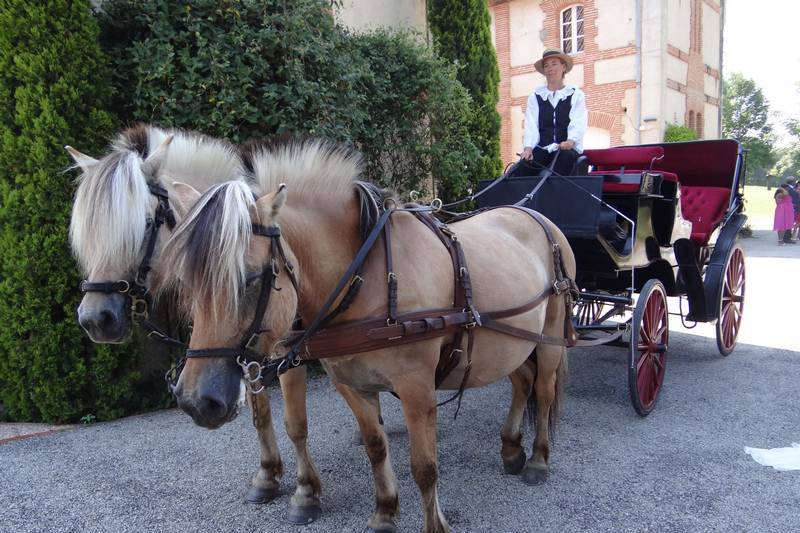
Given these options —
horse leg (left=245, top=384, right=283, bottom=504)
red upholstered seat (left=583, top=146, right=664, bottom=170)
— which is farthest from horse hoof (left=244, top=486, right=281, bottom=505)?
red upholstered seat (left=583, top=146, right=664, bottom=170)

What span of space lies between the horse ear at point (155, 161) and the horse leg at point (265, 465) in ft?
4.31

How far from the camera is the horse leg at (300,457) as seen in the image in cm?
282

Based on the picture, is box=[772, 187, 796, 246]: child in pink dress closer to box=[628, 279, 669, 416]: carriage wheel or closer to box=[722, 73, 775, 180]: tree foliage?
box=[628, 279, 669, 416]: carriage wheel

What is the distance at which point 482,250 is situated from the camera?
9.05 ft

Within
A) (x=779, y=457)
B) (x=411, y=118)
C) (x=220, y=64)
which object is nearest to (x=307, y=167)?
(x=220, y=64)

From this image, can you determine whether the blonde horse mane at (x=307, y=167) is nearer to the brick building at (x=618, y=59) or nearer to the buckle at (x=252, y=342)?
the buckle at (x=252, y=342)

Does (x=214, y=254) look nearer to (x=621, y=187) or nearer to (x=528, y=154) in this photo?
(x=528, y=154)

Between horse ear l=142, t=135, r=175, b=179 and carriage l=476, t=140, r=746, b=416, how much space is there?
240 cm

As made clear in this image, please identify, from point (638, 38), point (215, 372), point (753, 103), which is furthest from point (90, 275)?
point (753, 103)

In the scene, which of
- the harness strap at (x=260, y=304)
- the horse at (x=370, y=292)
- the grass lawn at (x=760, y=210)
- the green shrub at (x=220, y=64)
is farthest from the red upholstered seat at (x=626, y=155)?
the grass lawn at (x=760, y=210)

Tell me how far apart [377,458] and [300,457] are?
49cm

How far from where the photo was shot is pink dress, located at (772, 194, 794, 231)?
15.9 meters

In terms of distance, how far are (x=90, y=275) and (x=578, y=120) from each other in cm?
384

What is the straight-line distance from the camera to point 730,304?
17.7 ft
